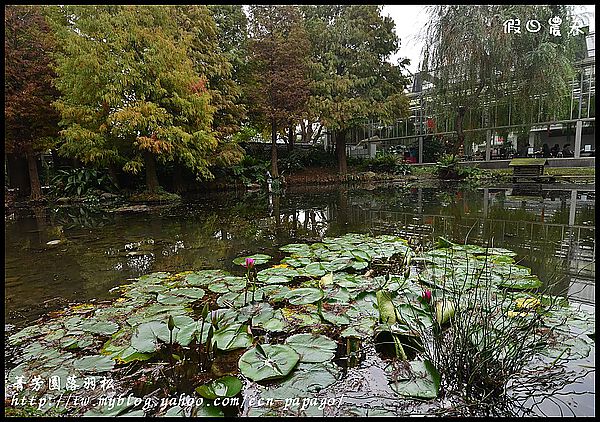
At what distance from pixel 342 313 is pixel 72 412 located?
131cm

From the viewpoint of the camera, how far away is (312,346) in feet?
5.40

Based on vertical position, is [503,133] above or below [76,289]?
above

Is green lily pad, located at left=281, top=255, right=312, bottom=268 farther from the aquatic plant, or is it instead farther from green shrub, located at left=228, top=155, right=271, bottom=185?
green shrub, located at left=228, top=155, right=271, bottom=185

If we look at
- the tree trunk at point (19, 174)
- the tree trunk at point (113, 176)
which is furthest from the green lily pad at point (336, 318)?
the tree trunk at point (19, 174)

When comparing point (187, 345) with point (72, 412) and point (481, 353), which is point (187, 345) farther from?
point (481, 353)

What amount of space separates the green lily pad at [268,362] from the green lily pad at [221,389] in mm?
99

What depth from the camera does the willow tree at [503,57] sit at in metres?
11.2


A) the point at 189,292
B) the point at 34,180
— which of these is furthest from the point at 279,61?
the point at 189,292

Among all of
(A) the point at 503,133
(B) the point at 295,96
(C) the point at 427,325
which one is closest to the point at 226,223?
(C) the point at 427,325

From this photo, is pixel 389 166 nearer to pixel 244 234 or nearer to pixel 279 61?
pixel 279 61

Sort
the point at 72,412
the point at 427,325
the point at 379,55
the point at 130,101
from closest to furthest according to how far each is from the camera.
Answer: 1. the point at 72,412
2. the point at 427,325
3. the point at 130,101
4. the point at 379,55

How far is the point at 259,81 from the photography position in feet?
41.4

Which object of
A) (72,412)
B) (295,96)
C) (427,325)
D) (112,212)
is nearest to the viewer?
(72,412)

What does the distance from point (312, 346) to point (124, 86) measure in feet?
26.0
